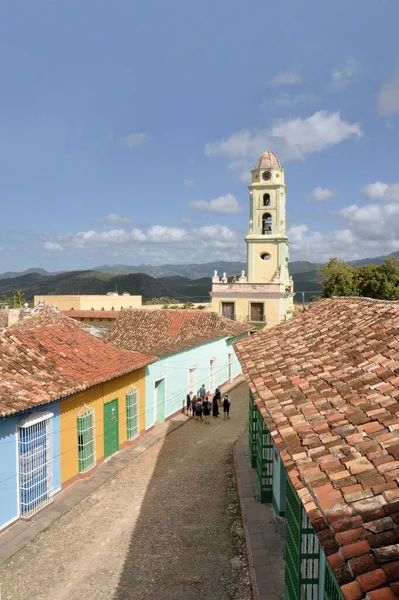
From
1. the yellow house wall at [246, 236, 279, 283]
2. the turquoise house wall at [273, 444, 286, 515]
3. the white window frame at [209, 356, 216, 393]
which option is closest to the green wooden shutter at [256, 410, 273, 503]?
the turquoise house wall at [273, 444, 286, 515]

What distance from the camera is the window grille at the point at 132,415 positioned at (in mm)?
13602

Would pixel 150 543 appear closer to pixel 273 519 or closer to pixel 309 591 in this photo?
pixel 273 519

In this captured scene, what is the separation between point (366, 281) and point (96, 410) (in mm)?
27358

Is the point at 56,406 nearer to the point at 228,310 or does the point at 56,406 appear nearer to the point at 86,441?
the point at 86,441

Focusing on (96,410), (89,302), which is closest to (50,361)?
(96,410)

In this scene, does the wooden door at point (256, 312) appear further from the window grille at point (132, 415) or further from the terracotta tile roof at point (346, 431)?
the terracotta tile roof at point (346, 431)

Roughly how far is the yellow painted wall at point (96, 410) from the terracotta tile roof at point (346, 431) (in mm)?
4577

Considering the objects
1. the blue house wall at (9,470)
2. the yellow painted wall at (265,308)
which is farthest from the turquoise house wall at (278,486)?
the yellow painted wall at (265,308)

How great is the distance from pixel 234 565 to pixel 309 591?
88.5 inches

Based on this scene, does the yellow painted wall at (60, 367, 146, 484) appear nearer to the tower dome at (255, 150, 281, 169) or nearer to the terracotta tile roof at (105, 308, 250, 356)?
the terracotta tile roof at (105, 308, 250, 356)

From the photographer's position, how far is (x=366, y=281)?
34.4 metres

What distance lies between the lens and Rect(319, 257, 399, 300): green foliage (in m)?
33.9

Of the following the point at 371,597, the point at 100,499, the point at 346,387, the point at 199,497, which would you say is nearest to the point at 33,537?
the point at 100,499

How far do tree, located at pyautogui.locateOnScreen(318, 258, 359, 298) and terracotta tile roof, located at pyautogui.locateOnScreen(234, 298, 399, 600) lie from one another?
26871mm
